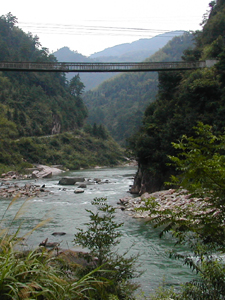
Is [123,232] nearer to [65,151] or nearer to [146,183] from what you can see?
[146,183]

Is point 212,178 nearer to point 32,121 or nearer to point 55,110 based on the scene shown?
point 32,121

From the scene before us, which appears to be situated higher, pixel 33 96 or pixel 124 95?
pixel 124 95

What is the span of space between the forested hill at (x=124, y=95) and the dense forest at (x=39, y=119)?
18234 mm

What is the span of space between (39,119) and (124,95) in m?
47.5

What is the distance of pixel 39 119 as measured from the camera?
43531mm

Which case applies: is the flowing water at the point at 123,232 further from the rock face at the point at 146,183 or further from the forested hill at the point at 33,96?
the forested hill at the point at 33,96

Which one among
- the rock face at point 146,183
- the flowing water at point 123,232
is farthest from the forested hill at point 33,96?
the flowing water at point 123,232

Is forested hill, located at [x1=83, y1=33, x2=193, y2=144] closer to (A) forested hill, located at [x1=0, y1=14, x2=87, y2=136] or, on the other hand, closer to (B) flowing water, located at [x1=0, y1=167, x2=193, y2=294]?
(A) forested hill, located at [x1=0, y1=14, x2=87, y2=136]

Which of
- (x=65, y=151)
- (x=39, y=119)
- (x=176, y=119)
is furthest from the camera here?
(x=39, y=119)

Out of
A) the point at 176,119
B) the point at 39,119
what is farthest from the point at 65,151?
the point at 176,119

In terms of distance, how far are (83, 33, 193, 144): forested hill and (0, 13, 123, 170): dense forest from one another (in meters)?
18.2

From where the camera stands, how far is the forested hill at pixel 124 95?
78125 millimetres

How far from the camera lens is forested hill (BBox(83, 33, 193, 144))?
78.1m

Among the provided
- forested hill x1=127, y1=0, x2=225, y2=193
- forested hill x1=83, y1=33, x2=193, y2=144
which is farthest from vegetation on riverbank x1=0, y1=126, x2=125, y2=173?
forested hill x1=83, y1=33, x2=193, y2=144
